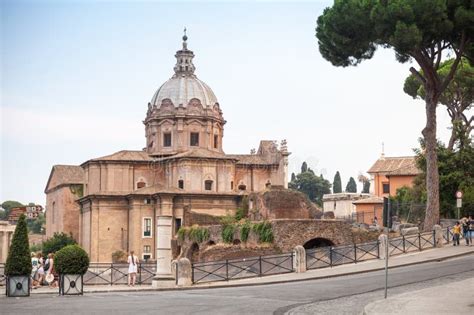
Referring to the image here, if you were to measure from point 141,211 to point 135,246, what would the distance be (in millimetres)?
3155

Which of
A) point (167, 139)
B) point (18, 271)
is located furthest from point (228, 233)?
point (167, 139)

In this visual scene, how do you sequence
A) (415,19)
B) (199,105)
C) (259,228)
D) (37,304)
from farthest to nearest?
(199,105) < (259,228) < (415,19) < (37,304)

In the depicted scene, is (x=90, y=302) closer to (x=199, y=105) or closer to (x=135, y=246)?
(x=135, y=246)

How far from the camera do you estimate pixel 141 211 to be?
2817 inches

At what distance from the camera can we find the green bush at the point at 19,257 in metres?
25.5

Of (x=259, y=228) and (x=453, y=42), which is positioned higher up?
(x=453, y=42)

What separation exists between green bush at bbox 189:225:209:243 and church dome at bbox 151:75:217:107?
2772 cm

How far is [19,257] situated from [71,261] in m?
1.64

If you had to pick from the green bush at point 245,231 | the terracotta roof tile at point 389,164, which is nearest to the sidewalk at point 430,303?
the green bush at point 245,231

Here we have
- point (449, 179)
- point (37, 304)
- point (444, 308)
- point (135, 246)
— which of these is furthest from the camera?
point (135, 246)

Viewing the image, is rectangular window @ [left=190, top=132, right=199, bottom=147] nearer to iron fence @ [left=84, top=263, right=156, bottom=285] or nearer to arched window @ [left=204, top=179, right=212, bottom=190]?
arched window @ [left=204, top=179, right=212, bottom=190]

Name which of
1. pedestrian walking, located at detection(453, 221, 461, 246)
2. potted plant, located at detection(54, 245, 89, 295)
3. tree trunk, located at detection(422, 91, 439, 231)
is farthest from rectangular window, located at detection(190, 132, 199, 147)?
potted plant, located at detection(54, 245, 89, 295)

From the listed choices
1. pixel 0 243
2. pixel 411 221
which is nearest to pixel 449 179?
pixel 411 221

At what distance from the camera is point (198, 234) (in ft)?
178
